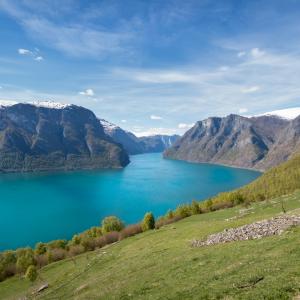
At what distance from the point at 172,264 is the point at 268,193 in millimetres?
111807

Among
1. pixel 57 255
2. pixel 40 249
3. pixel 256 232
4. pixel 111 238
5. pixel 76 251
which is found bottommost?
pixel 40 249

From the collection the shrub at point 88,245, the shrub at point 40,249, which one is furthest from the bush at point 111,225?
the shrub at point 88,245

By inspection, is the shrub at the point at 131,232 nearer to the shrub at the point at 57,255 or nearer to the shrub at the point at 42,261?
the shrub at the point at 57,255

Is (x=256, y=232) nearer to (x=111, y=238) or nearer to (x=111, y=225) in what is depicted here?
(x=111, y=238)

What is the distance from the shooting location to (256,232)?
1703 inches

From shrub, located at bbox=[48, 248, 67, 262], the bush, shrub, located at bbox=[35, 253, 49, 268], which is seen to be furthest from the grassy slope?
the bush

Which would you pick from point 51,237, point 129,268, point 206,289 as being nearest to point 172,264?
point 129,268

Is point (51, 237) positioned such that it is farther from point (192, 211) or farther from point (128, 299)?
point (128, 299)

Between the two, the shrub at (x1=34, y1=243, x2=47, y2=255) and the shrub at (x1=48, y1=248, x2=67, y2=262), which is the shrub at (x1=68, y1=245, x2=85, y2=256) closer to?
the shrub at (x1=48, y1=248, x2=67, y2=262)

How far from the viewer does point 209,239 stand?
49375 millimetres

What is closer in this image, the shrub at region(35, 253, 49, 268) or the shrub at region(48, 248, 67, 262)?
the shrub at region(35, 253, 49, 268)

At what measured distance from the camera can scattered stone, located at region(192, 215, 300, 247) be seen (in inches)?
1635

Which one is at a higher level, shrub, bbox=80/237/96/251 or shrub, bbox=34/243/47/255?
shrub, bbox=80/237/96/251

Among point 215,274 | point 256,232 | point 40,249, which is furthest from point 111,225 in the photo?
point 215,274
